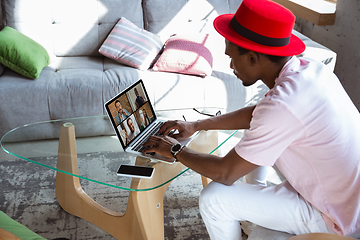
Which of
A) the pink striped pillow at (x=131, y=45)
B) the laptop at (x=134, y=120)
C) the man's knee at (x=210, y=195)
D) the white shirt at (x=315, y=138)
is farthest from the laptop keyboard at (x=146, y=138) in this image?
the pink striped pillow at (x=131, y=45)

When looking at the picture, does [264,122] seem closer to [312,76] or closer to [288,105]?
[288,105]

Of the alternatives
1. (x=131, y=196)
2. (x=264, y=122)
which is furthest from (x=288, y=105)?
(x=131, y=196)

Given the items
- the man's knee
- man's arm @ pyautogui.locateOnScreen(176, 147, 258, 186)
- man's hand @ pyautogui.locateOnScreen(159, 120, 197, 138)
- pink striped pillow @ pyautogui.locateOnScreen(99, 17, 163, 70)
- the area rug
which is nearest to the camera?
man's arm @ pyautogui.locateOnScreen(176, 147, 258, 186)

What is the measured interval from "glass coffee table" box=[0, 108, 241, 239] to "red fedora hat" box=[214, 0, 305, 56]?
1.62ft

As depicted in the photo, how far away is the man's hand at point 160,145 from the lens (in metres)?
1.25

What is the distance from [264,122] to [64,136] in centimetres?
95

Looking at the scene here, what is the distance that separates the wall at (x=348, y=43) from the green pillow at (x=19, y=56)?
2320 millimetres

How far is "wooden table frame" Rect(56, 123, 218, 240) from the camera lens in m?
1.26

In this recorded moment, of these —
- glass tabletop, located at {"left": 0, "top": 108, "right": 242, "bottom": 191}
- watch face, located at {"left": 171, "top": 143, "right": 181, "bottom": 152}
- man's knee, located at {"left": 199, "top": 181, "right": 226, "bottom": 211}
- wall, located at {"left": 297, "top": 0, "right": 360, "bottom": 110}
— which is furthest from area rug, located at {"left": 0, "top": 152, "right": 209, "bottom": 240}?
wall, located at {"left": 297, "top": 0, "right": 360, "bottom": 110}

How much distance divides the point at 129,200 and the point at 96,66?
1443mm

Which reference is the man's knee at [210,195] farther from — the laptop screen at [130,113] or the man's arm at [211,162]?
the laptop screen at [130,113]

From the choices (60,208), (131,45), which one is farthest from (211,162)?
(131,45)

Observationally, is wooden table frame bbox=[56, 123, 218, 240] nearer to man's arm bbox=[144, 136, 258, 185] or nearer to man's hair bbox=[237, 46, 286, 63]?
man's arm bbox=[144, 136, 258, 185]

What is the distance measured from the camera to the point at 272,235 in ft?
3.77
